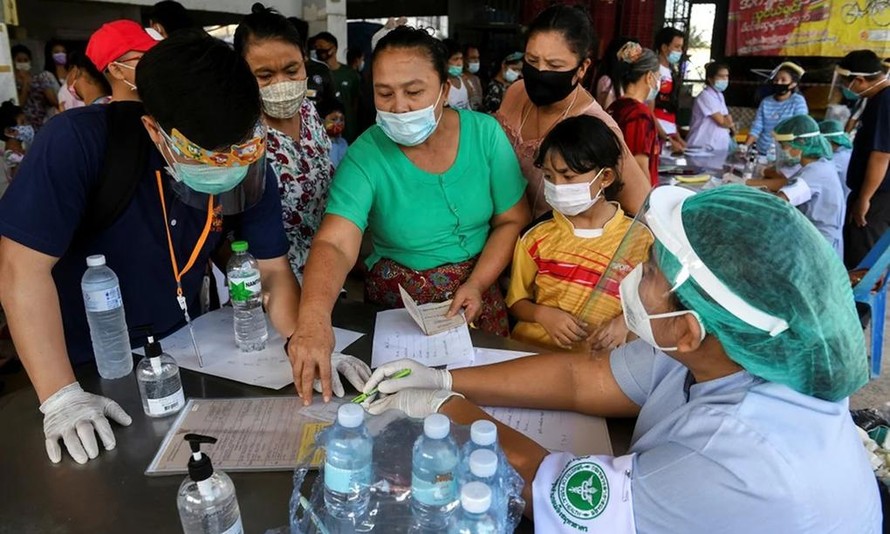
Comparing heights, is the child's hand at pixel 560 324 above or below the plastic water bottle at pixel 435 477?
below

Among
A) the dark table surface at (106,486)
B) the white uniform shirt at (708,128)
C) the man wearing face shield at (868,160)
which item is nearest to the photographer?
the dark table surface at (106,486)

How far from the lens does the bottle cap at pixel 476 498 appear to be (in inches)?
29.6

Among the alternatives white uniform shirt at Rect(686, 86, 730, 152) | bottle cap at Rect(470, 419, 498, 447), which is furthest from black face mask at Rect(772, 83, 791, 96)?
bottle cap at Rect(470, 419, 498, 447)

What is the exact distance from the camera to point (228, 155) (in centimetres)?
133

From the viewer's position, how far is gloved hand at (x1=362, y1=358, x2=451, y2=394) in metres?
1.27

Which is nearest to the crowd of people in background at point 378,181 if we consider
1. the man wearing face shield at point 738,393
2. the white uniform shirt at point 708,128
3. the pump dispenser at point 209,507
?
the man wearing face shield at point 738,393

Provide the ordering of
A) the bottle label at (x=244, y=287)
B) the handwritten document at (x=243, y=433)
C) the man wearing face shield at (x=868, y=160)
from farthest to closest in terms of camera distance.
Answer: the man wearing face shield at (x=868, y=160)
the bottle label at (x=244, y=287)
the handwritten document at (x=243, y=433)

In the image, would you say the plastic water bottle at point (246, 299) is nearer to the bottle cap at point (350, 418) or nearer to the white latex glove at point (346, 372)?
the white latex glove at point (346, 372)

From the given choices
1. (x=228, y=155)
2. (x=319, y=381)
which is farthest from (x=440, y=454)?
(x=228, y=155)

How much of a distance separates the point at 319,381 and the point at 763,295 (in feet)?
3.09

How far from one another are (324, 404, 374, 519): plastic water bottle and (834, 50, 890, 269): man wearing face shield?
4.32 meters

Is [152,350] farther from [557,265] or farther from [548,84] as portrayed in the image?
[548,84]

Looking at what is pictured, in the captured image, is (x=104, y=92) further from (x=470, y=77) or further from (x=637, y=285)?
(x=470, y=77)

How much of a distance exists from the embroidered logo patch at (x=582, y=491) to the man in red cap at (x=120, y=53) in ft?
6.00
